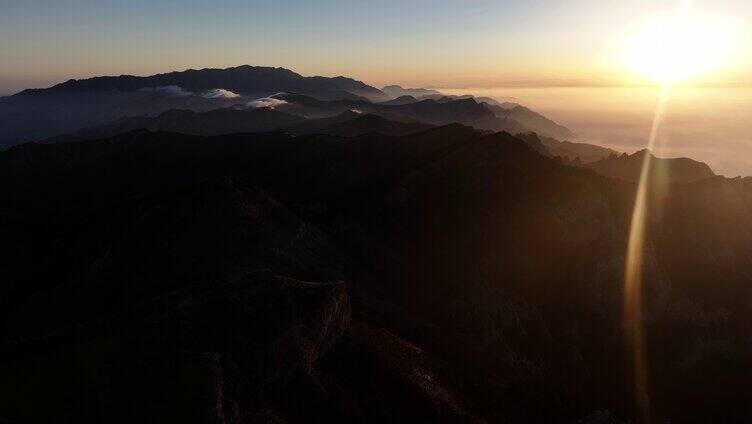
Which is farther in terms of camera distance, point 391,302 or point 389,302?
point 391,302

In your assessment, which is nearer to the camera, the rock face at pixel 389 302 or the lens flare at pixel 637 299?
the rock face at pixel 389 302

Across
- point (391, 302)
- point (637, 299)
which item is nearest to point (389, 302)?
point (391, 302)

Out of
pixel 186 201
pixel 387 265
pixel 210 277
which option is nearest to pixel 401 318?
pixel 387 265

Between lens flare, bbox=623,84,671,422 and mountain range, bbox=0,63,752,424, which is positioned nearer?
mountain range, bbox=0,63,752,424

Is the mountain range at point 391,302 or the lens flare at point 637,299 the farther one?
the lens flare at point 637,299

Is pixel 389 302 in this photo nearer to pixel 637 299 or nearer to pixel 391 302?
pixel 391 302

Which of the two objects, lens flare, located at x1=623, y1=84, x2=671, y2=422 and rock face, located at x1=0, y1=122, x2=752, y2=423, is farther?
lens flare, located at x1=623, y1=84, x2=671, y2=422

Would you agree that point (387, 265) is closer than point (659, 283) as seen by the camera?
Yes

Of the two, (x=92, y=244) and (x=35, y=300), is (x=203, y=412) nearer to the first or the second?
(x=35, y=300)
